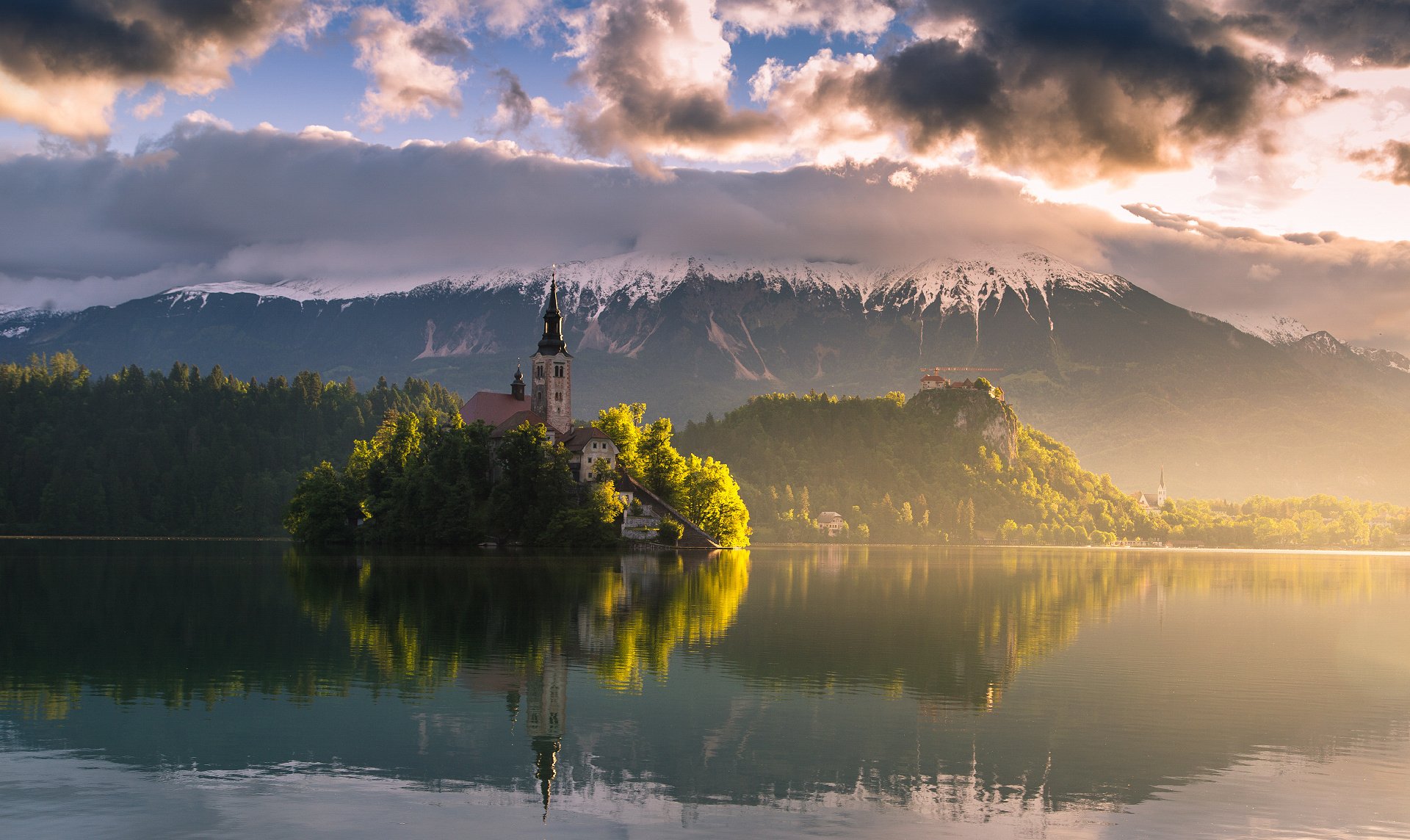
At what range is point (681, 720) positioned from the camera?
3706cm

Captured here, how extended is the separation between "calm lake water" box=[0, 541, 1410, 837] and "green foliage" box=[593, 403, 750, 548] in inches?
3778

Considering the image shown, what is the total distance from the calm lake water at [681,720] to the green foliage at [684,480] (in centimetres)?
9596

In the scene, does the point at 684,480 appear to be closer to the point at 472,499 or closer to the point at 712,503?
the point at 712,503

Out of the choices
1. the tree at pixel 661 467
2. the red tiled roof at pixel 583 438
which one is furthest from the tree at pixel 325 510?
the tree at pixel 661 467

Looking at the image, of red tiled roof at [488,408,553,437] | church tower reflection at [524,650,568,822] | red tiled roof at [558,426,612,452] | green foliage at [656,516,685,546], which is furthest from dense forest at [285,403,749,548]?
church tower reflection at [524,650,568,822]

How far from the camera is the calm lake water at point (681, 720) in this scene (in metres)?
27.3

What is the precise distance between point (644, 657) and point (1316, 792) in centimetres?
2614

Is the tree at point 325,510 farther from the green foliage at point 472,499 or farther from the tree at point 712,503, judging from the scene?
the tree at point 712,503

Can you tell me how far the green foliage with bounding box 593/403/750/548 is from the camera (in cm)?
17412

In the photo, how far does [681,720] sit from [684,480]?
138 m

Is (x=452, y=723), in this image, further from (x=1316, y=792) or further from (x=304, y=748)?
(x=1316, y=792)

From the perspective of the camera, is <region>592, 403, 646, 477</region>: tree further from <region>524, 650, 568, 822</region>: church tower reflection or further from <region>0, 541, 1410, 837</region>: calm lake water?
<region>524, 650, 568, 822</region>: church tower reflection

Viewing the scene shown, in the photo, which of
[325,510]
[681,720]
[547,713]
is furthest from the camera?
[325,510]

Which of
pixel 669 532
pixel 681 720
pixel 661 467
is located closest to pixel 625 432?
Answer: pixel 661 467
